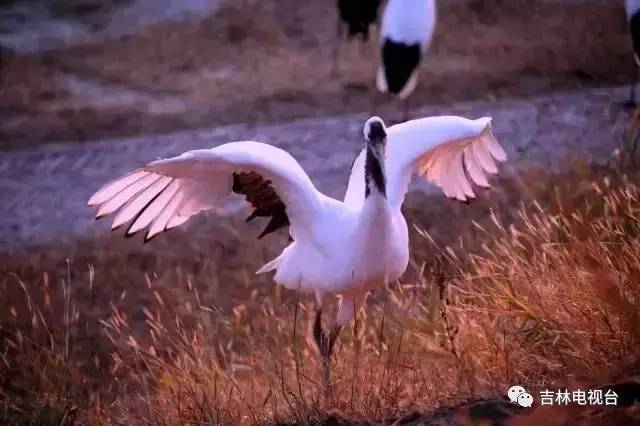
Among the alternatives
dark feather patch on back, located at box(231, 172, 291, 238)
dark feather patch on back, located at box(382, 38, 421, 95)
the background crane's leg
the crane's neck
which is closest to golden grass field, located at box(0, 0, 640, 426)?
the background crane's leg

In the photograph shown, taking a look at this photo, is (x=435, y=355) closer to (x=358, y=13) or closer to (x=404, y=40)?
(x=404, y=40)

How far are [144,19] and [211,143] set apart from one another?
3.95 meters

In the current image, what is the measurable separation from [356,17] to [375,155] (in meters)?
6.26

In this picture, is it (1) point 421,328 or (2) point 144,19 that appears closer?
(1) point 421,328

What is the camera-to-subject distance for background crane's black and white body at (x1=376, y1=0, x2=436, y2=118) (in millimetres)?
7293

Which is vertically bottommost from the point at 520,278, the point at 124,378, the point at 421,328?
the point at 124,378

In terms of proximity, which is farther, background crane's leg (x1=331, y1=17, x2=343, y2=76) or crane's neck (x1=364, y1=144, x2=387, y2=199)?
background crane's leg (x1=331, y1=17, x2=343, y2=76)

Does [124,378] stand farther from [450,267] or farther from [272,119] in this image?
[272,119]

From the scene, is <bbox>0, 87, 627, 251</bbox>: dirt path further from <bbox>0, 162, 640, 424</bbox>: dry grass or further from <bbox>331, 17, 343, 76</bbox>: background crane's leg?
<bbox>0, 162, 640, 424</bbox>: dry grass

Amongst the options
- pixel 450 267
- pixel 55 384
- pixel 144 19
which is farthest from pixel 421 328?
pixel 144 19

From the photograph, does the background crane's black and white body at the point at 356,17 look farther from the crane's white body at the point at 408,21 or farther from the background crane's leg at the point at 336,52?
the crane's white body at the point at 408,21

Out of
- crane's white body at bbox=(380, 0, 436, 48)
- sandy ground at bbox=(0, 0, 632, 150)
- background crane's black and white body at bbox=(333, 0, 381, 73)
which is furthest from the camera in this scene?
background crane's black and white body at bbox=(333, 0, 381, 73)

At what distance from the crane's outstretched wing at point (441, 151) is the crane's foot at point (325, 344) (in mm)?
565

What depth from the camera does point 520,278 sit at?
3389 mm
